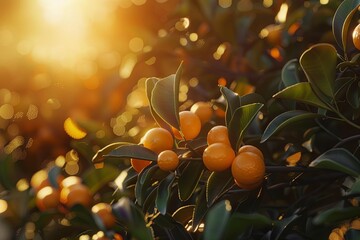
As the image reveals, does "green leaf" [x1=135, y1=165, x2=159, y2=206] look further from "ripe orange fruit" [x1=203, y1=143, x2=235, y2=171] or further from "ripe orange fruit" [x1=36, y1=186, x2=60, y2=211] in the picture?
"ripe orange fruit" [x1=36, y1=186, x2=60, y2=211]

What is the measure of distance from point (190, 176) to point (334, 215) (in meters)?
0.33

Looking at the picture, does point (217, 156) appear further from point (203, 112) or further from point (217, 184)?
point (203, 112)

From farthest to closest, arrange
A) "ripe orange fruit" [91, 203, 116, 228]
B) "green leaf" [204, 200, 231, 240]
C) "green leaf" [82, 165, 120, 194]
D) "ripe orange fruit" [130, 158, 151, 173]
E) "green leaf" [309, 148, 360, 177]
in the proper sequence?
"green leaf" [82, 165, 120, 194] < "ripe orange fruit" [130, 158, 151, 173] < "ripe orange fruit" [91, 203, 116, 228] < "green leaf" [309, 148, 360, 177] < "green leaf" [204, 200, 231, 240]

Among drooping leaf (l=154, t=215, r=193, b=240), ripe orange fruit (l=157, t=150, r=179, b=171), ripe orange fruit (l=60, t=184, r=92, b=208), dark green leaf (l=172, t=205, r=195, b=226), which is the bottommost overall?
dark green leaf (l=172, t=205, r=195, b=226)

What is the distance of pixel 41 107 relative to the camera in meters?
2.19

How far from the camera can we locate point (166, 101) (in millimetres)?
1118

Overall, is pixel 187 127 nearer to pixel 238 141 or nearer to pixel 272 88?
pixel 238 141

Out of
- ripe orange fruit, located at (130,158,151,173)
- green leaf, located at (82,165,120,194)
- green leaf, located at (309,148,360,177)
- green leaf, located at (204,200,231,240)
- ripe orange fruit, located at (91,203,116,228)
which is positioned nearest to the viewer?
green leaf, located at (204,200,231,240)

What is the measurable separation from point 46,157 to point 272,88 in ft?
2.99

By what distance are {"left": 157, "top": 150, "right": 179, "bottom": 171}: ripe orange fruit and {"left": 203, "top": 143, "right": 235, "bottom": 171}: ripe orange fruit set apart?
5 centimetres

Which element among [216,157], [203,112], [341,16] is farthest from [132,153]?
[341,16]

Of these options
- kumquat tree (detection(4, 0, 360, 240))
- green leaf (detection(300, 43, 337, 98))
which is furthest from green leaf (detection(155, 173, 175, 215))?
green leaf (detection(300, 43, 337, 98))

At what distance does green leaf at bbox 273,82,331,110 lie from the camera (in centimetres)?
106

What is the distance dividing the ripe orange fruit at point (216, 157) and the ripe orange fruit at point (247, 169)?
0.07 ft
